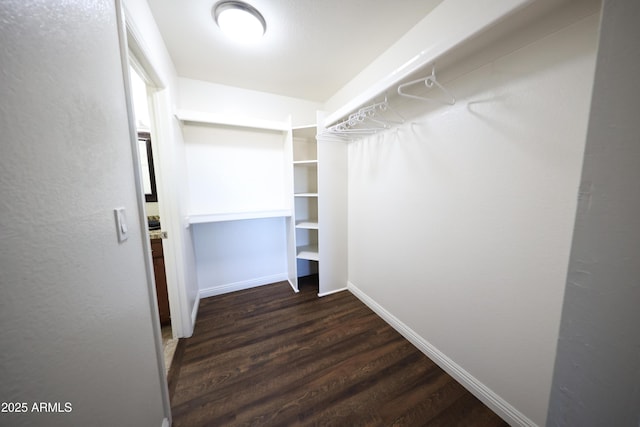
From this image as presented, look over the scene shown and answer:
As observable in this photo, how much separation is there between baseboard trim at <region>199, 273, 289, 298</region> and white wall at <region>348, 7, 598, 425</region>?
1653mm

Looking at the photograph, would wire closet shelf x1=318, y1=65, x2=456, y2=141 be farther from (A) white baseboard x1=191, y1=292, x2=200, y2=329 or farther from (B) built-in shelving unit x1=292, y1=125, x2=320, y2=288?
(A) white baseboard x1=191, y1=292, x2=200, y2=329

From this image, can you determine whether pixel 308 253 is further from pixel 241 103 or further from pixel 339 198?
pixel 241 103

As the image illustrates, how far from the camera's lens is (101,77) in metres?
0.70

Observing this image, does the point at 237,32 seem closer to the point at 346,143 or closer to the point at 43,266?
the point at 346,143

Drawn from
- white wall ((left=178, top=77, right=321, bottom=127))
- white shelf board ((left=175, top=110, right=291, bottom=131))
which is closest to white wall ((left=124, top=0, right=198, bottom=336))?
white shelf board ((left=175, top=110, right=291, bottom=131))

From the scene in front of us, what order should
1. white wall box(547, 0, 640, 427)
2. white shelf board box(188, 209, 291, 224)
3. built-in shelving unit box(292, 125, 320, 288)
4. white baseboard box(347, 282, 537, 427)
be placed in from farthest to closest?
built-in shelving unit box(292, 125, 320, 288), white shelf board box(188, 209, 291, 224), white baseboard box(347, 282, 537, 427), white wall box(547, 0, 640, 427)

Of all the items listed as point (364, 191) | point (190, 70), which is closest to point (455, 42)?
point (364, 191)

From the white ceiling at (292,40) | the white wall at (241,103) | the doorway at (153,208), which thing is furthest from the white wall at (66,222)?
the white wall at (241,103)

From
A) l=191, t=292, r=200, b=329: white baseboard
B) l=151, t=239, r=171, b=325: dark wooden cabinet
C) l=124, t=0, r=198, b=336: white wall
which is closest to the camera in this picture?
l=124, t=0, r=198, b=336: white wall

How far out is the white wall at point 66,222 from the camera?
1.29 ft

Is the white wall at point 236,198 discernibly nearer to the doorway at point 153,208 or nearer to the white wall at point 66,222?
the doorway at point 153,208

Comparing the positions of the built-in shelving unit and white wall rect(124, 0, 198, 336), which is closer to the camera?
white wall rect(124, 0, 198, 336)

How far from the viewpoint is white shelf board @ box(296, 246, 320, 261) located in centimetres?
242

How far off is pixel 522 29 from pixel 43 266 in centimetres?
189
